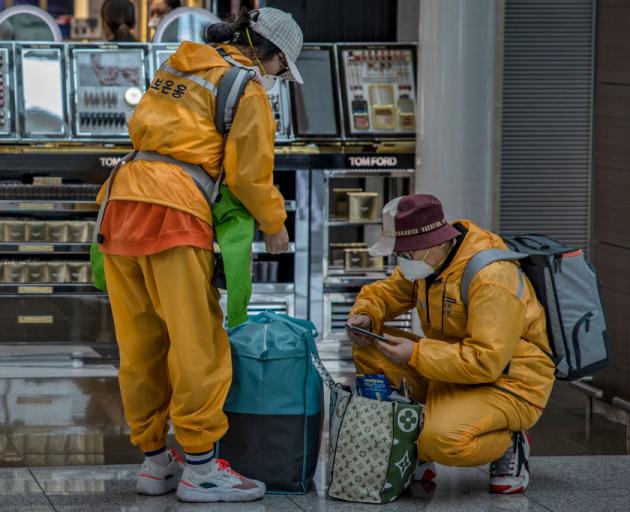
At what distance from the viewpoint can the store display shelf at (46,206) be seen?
788cm

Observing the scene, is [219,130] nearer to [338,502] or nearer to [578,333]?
[338,502]

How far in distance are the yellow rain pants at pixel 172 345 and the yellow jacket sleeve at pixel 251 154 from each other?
28 cm

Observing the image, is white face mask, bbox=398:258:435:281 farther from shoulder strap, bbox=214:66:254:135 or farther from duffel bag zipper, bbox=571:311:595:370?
shoulder strap, bbox=214:66:254:135

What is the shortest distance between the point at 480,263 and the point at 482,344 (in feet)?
1.06

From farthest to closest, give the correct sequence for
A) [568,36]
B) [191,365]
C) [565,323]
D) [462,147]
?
1. [568,36]
2. [462,147]
3. [565,323]
4. [191,365]

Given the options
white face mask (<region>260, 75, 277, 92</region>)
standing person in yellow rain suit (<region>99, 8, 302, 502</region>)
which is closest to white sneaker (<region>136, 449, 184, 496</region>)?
standing person in yellow rain suit (<region>99, 8, 302, 502</region>)

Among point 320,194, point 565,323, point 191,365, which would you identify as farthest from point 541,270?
point 320,194

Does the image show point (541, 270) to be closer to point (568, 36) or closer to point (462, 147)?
point (462, 147)

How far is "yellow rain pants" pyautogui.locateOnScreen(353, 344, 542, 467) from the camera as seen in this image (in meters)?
4.59

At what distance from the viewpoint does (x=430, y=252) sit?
477cm

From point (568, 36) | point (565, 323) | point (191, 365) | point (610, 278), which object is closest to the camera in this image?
point (191, 365)

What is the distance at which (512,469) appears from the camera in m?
4.84

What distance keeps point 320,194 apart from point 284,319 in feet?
10.5

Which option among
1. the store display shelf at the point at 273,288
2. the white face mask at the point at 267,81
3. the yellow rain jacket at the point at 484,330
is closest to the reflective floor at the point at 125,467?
the yellow rain jacket at the point at 484,330
